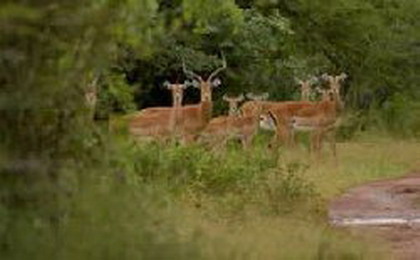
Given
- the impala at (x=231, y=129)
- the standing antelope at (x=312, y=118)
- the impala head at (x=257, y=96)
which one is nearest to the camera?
the impala at (x=231, y=129)

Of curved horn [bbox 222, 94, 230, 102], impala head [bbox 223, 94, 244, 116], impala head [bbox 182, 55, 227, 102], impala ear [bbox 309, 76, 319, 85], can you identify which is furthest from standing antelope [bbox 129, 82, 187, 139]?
impala ear [bbox 309, 76, 319, 85]

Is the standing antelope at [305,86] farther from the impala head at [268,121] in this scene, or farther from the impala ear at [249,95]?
the impala head at [268,121]

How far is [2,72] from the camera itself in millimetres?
5141

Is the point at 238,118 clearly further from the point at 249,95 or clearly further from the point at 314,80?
the point at 314,80

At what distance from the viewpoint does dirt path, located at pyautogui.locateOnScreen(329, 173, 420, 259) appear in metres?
12.0

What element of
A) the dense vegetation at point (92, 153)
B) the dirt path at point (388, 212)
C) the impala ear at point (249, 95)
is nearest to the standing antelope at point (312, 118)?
the impala ear at point (249, 95)

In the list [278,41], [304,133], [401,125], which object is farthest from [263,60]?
[401,125]

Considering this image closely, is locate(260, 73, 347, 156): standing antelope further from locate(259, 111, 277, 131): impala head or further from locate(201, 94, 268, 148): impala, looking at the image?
locate(201, 94, 268, 148): impala

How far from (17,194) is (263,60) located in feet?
64.0

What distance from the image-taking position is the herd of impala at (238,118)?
775 inches

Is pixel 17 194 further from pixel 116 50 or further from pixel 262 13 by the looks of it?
pixel 262 13

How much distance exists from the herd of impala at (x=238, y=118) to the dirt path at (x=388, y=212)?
3131 mm

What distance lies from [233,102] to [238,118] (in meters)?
2.38

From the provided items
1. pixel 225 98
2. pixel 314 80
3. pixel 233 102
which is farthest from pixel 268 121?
pixel 314 80
